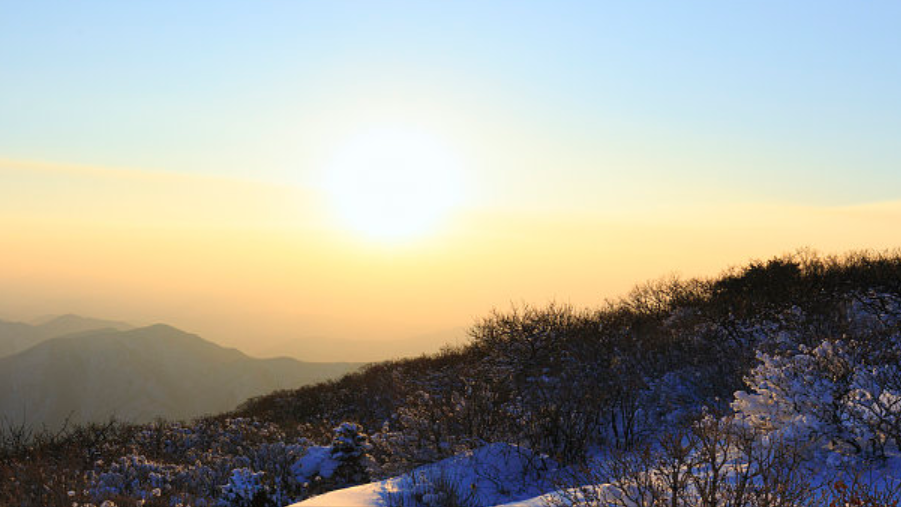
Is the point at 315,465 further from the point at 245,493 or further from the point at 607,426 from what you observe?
the point at 607,426

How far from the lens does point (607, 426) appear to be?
12.5m

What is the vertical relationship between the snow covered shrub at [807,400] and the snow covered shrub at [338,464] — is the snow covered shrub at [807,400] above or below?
above

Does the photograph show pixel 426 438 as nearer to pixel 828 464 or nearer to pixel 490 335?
pixel 828 464

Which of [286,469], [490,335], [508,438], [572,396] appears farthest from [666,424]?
[490,335]

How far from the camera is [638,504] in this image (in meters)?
5.09

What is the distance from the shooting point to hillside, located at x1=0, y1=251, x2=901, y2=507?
21.8 ft

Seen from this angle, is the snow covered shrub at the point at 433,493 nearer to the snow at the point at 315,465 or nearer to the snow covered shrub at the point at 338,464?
the snow covered shrub at the point at 338,464

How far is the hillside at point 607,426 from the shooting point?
665 cm

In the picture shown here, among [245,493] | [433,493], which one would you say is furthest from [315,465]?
[433,493]

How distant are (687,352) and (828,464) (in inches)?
392

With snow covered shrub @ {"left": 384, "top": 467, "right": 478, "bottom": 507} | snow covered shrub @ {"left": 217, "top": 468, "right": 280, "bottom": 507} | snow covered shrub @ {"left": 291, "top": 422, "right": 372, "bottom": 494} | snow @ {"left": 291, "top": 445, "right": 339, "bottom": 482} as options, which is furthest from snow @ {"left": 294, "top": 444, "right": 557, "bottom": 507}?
snow @ {"left": 291, "top": 445, "right": 339, "bottom": 482}

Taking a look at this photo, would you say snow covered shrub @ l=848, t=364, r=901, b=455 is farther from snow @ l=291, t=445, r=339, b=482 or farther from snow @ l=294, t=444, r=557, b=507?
snow @ l=291, t=445, r=339, b=482

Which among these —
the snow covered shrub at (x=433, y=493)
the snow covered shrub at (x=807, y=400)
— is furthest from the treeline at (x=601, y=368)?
the snow covered shrub at (x=807, y=400)

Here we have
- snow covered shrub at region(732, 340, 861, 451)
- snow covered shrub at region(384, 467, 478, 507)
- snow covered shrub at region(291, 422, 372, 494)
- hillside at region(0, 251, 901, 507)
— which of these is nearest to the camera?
hillside at region(0, 251, 901, 507)
